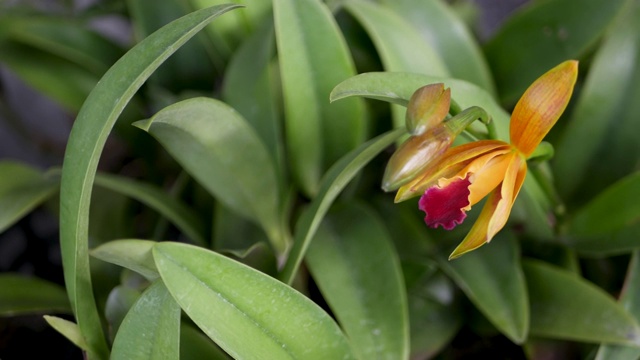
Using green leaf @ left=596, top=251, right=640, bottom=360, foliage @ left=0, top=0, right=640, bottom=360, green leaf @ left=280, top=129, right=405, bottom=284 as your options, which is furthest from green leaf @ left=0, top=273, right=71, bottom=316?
green leaf @ left=596, top=251, right=640, bottom=360

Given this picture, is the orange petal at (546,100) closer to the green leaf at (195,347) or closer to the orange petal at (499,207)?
the orange petal at (499,207)

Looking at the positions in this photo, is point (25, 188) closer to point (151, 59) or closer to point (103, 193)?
point (103, 193)

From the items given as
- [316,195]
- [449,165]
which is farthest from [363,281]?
[449,165]

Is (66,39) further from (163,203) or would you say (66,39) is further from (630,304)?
(630,304)

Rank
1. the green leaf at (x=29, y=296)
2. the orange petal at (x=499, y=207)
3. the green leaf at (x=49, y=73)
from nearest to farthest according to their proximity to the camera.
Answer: the orange petal at (x=499, y=207)
the green leaf at (x=29, y=296)
the green leaf at (x=49, y=73)

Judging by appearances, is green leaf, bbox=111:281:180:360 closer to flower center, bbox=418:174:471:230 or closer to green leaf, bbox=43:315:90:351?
green leaf, bbox=43:315:90:351

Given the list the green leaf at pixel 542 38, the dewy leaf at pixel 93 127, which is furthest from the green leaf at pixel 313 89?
the green leaf at pixel 542 38

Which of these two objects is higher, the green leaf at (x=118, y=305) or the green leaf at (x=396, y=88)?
the green leaf at (x=396, y=88)
